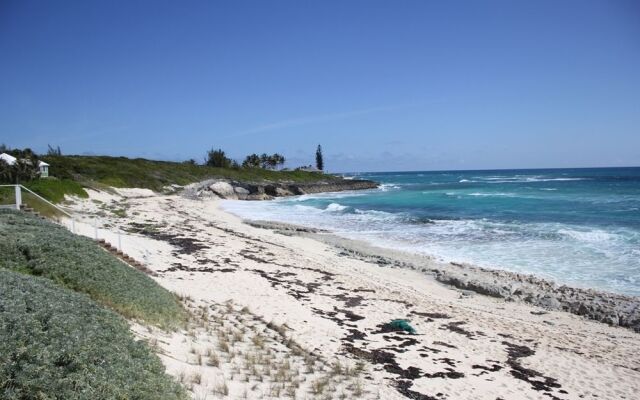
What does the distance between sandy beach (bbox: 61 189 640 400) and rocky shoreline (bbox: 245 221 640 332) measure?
39cm

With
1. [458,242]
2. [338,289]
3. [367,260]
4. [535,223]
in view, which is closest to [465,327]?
[338,289]

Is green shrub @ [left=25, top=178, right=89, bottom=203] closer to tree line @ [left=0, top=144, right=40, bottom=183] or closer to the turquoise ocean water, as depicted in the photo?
tree line @ [left=0, top=144, right=40, bottom=183]

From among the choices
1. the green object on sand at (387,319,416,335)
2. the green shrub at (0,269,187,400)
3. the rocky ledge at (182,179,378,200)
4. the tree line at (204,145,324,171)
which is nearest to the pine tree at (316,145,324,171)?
the tree line at (204,145,324,171)

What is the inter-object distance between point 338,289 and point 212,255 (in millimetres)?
6171

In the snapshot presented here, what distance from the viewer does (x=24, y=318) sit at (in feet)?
14.5

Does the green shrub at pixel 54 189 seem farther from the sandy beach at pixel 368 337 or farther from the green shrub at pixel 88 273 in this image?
the green shrub at pixel 88 273

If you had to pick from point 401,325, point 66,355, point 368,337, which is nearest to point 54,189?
point 368,337

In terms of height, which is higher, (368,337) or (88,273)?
(88,273)

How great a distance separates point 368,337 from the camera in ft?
32.0

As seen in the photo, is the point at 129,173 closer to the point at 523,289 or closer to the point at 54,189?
the point at 54,189

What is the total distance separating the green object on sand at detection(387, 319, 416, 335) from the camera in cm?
1028

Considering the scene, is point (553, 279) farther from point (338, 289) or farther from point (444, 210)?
point (444, 210)

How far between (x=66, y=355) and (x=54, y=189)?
26.8 metres

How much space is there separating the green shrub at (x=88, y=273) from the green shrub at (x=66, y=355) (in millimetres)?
1972
